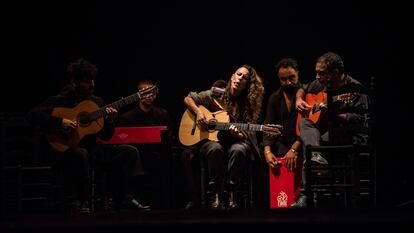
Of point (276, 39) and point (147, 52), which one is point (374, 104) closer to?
point (276, 39)

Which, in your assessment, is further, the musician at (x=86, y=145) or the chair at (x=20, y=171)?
the chair at (x=20, y=171)

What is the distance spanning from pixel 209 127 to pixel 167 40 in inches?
55.0

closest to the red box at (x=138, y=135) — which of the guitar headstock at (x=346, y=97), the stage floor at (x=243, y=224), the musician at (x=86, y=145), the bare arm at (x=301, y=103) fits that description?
the musician at (x=86, y=145)

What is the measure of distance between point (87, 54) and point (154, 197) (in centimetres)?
163

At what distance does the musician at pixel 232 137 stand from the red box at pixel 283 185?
262 millimetres

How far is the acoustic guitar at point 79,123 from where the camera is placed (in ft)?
16.7

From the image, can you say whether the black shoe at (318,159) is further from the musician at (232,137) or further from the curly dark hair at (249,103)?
the curly dark hair at (249,103)

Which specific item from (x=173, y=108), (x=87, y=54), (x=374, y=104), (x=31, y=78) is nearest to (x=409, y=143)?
(x=374, y=104)

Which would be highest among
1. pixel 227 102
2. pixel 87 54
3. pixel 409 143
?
pixel 87 54

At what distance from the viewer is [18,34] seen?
6312 mm

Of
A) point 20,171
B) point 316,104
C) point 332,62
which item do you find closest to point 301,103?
point 316,104

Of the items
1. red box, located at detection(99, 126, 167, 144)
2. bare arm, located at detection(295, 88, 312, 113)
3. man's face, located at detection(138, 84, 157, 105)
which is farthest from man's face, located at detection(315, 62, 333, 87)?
man's face, located at detection(138, 84, 157, 105)

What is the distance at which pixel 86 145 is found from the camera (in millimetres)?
5160

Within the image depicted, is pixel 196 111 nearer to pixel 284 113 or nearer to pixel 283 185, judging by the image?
pixel 284 113
